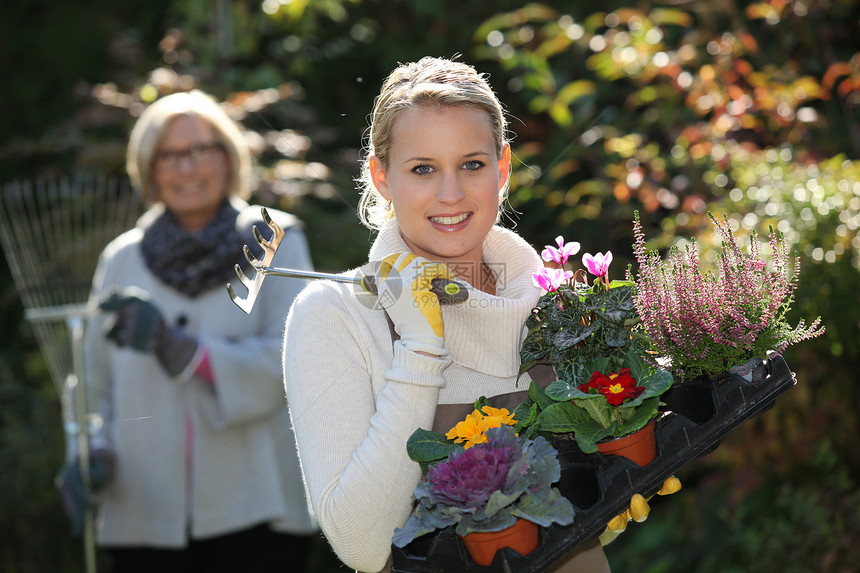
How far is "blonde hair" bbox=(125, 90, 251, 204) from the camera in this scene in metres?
2.92

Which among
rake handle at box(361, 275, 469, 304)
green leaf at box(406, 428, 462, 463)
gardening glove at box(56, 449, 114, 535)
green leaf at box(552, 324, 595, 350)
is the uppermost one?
rake handle at box(361, 275, 469, 304)

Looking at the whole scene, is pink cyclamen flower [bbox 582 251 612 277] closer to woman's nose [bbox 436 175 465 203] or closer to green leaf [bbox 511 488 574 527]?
woman's nose [bbox 436 175 465 203]

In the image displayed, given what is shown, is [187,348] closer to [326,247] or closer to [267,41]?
[326,247]

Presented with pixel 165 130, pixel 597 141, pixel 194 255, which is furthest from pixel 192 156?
pixel 597 141

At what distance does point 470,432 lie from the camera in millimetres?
1283

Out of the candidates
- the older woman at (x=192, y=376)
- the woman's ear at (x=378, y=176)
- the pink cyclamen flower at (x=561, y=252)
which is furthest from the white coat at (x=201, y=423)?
the pink cyclamen flower at (x=561, y=252)

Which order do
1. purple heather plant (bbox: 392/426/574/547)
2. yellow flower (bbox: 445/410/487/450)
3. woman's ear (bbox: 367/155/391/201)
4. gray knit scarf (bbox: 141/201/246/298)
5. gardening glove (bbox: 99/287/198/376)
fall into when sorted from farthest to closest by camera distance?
1. gray knit scarf (bbox: 141/201/246/298)
2. gardening glove (bbox: 99/287/198/376)
3. woman's ear (bbox: 367/155/391/201)
4. yellow flower (bbox: 445/410/487/450)
5. purple heather plant (bbox: 392/426/574/547)

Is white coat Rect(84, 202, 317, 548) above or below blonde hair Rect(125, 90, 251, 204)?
below

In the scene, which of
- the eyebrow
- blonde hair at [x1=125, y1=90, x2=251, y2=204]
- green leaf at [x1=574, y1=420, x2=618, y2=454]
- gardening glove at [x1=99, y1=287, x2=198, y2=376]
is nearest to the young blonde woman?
the eyebrow

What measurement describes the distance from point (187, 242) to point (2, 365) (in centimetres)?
200

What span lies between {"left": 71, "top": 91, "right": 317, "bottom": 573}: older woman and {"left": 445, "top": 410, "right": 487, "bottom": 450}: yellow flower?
51.6 inches

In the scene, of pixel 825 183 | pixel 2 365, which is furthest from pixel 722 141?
pixel 2 365

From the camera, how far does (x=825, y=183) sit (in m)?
2.40

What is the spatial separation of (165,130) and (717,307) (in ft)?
7.17
